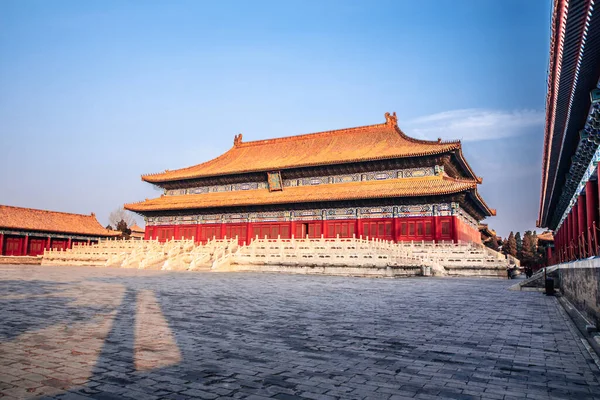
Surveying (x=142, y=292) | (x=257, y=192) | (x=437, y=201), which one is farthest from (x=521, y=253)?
(x=142, y=292)

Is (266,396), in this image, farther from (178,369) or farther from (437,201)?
(437,201)

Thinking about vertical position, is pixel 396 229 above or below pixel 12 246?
above

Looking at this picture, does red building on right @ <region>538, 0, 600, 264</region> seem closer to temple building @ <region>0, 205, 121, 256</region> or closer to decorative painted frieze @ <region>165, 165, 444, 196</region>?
decorative painted frieze @ <region>165, 165, 444, 196</region>

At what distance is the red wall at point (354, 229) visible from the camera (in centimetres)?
3144

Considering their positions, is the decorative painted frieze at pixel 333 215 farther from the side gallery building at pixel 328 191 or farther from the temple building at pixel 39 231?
the temple building at pixel 39 231

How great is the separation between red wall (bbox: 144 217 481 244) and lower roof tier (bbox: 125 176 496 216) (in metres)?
2.24

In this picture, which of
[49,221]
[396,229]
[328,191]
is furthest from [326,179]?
[49,221]

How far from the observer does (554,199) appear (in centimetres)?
2600

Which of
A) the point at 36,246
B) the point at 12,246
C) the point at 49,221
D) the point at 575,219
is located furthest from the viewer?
the point at 49,221

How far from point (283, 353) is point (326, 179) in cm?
3365

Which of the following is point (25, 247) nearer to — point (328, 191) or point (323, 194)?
point (323, 194)

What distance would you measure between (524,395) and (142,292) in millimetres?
9659

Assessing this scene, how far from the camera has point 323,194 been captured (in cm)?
3541

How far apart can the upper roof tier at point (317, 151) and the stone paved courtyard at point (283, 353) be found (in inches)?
1087
